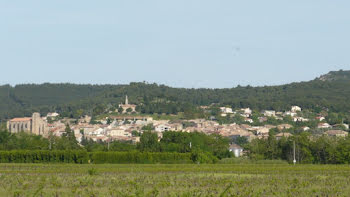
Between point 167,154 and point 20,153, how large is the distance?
1771 cm

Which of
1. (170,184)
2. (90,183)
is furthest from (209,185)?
(90,183)

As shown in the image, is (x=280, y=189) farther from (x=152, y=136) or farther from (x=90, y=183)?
(x=152, y=136)

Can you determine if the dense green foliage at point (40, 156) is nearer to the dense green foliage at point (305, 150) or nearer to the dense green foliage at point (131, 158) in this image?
the dense green foliage at point (131, 158)

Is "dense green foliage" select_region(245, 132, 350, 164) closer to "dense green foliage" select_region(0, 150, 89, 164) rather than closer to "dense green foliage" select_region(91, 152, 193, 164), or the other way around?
"dense green foliage" select_region(91, 152, 193, 164)

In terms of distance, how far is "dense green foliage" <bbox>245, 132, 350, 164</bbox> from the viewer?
313 feet

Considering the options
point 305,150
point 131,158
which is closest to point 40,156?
point 131,158

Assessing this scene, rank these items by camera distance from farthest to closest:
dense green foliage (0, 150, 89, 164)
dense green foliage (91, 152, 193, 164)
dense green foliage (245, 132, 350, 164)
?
dense green foliage (245, 132, 350, 164) → dense green foliage (0, 150, 89, 164) → dense green foliage (91, 152, 193, 164)

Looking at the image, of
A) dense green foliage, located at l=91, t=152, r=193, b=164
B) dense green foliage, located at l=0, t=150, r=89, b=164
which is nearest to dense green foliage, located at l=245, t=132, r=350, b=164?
dense green foliage, located at l=91, t=152, r=193, b=164

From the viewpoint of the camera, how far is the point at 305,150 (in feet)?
331

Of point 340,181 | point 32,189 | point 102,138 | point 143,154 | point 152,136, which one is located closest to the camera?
point 32,189

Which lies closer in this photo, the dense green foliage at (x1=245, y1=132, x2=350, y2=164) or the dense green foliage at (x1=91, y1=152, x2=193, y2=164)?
the dense green foliage at (x1=91, y1=152, x2=193, y2=164)

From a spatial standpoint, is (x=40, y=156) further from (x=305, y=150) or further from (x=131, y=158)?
(x=305, y=150)

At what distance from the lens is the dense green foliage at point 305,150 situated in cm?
9550

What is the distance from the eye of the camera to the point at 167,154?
3514 inches
